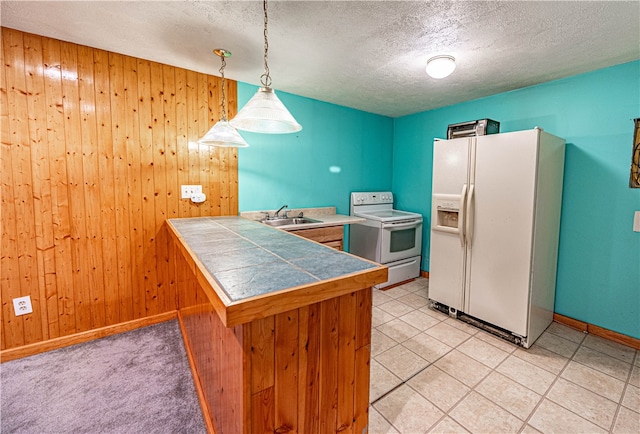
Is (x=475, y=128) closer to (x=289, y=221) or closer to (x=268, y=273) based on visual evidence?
(x=289, y=221)

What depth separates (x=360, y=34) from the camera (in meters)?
1.94

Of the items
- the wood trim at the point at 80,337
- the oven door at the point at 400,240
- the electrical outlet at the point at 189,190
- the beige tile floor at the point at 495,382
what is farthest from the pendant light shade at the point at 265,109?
the oven door at the point at 400,240

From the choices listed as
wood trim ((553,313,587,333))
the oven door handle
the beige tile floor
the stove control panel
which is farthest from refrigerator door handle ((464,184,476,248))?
the stove control panel

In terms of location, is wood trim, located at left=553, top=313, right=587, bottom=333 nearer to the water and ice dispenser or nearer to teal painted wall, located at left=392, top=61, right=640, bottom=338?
teal painted wall, located at left=392, top=61, right=640, bottom=338

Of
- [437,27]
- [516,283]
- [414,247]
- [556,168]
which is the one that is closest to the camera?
[437,27]

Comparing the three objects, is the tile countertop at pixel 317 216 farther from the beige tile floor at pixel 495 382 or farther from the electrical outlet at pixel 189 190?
the beige tile floor at pixel 495 382

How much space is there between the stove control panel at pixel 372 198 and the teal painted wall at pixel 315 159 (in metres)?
0.11

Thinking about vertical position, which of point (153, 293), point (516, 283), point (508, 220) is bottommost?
point (153, 293)

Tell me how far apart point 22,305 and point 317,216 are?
2.79 meters

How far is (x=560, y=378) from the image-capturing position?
1.92 metres

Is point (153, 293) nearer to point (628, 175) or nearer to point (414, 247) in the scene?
point (414, 247)

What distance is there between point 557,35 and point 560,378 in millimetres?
2385

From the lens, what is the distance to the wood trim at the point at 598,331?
2.30 m

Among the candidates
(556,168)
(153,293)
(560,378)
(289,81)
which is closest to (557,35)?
(556,168)
